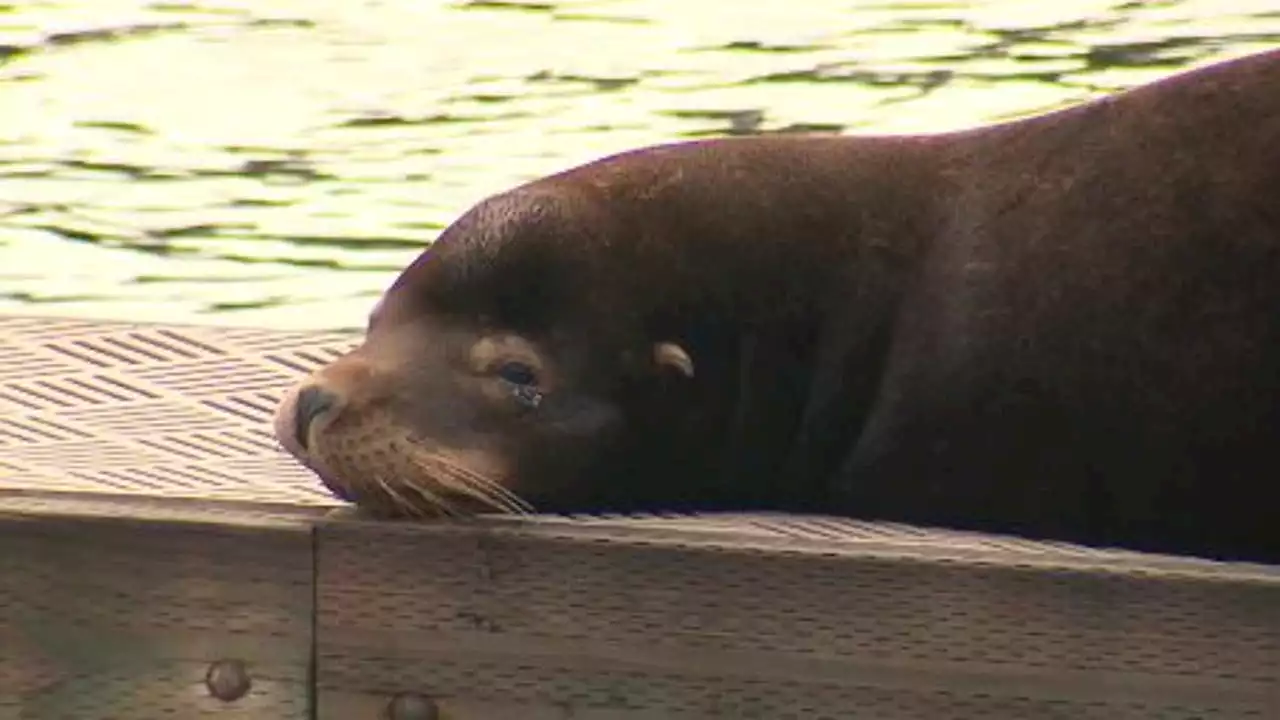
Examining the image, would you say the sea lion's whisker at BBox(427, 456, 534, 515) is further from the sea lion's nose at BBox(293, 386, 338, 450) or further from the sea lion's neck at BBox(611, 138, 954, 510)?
the sea lion's neck at BBox(611, 138, 954, 510)

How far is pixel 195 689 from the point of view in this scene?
470cm

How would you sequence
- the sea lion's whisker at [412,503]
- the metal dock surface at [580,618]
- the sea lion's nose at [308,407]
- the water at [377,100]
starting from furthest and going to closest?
the water at [377,100], the sea lion's nose at [308,407], the sea lion's whisker at [412,503], the metal dock surface at [580,618]

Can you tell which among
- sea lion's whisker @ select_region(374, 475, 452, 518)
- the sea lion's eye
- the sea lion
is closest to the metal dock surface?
Result: sea lion's whisker @ select_region(374, 475, 452, 518)

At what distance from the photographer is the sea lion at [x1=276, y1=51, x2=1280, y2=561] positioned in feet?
15.4

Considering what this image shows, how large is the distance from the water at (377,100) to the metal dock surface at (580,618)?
4.20 m

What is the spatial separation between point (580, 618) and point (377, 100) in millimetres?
7392

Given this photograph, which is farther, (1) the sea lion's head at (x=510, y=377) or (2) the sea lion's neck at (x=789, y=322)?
(2) the sea lion's neck at (x=789, y=322)

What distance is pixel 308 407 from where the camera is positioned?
4805mm

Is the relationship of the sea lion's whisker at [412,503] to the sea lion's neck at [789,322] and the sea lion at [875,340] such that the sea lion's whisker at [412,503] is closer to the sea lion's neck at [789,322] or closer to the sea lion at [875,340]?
the sea lion at [875,340]

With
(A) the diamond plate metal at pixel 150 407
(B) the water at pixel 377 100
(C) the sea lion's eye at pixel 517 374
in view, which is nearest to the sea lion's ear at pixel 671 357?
(C) the sea lion's eye at pixel 517 374

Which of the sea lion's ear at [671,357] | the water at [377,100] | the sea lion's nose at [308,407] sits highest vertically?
the water at [377,100]

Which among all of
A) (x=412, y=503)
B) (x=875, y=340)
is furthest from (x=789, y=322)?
(x=412, y=503)

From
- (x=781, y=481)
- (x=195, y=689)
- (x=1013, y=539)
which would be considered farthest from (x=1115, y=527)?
(x=195, y=689)

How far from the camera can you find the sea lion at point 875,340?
470 centimetres
